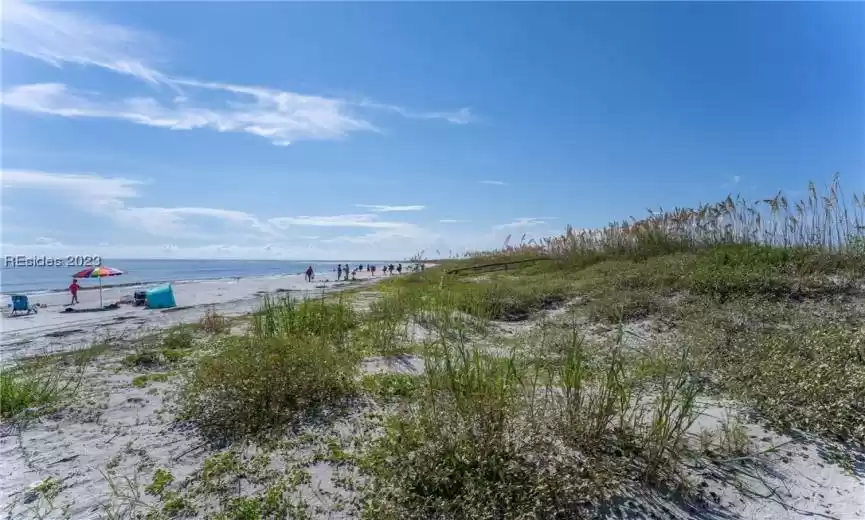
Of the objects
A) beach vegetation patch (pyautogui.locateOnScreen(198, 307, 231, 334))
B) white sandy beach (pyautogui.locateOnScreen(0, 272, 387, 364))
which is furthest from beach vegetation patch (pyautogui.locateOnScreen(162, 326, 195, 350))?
white sandy beach (pyautogui.locateOnScreen(0, 272, 387, 364))

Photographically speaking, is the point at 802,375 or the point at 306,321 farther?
the point at 306,321

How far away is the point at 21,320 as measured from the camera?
16.5 metres

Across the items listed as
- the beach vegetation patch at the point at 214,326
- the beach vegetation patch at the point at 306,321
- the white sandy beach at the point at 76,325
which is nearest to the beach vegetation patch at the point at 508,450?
the beach vegetation patch at the point at 306,321

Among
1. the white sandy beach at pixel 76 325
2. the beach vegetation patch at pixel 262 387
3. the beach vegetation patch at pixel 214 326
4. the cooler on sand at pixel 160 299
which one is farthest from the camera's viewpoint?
the cooler on sand at pixel 160 299

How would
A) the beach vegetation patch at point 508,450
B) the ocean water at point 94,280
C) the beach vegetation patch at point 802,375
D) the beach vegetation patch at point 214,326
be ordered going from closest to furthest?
the beach vegetation patch at point 508,450 < the beach vegetation patch at point 802,375 < the beach vegetation patch at point 214,326 < the ocean water at point 94,280

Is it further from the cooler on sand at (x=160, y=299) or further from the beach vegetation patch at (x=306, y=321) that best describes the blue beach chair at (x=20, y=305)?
the beach vegetation patch at (x=306, y=321)

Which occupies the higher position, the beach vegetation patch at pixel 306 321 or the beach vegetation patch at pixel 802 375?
the beach vegetation patch at pixel 306 321

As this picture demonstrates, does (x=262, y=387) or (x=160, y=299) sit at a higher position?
(x=262, y=387)

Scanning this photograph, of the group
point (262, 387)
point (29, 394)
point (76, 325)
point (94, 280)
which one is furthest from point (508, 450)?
point (94, 280)

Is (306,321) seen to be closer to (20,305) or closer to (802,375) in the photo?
(802,375)

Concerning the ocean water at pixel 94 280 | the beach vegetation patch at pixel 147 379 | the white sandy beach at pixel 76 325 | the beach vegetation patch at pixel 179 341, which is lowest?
the white sandy beach at pixel 76 325

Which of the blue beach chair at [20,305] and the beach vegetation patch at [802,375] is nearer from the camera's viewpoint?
the beach vegetation patch at [802,375]

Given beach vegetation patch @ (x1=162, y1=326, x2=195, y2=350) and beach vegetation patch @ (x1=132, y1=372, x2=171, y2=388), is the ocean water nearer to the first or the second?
beach vegetation patch @ (x1=162, y1=326, x2=195, y2=350)

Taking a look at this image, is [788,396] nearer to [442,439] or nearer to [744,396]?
[744,396]
